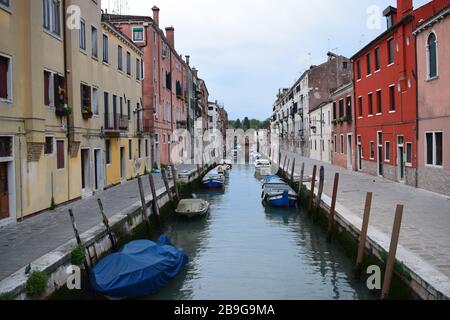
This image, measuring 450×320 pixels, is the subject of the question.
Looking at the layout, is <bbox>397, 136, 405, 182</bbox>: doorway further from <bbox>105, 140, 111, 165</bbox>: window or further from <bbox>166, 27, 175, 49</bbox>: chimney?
<bbox>166, 27, 175, 49</bbox>: chimney

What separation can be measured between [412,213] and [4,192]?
11421mm

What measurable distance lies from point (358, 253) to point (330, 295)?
1246 millimetres

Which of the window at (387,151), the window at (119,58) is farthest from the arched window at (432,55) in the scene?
the window at (119,58)

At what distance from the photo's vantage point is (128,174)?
81.5 ft


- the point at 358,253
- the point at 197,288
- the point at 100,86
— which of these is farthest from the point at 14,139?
the point at 358,253

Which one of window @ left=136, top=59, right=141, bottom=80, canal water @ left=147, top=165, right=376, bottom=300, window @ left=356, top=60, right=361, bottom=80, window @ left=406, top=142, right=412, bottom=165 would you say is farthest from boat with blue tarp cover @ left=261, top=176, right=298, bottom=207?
window @ left=136, top=59, right=141, bottom=80

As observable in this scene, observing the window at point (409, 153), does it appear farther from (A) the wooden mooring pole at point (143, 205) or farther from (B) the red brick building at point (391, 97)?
(A) the wooden mooring pole at point (143, 205)

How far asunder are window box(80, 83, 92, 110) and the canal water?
19.1ft

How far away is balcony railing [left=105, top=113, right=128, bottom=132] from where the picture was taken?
2081cm

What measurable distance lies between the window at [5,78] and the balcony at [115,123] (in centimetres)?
808

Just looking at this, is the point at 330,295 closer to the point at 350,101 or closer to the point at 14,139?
the point at 14,139

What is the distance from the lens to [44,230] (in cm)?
1141

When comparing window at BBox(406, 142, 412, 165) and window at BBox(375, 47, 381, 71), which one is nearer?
window at BBox(406, 142, 412, 165)
